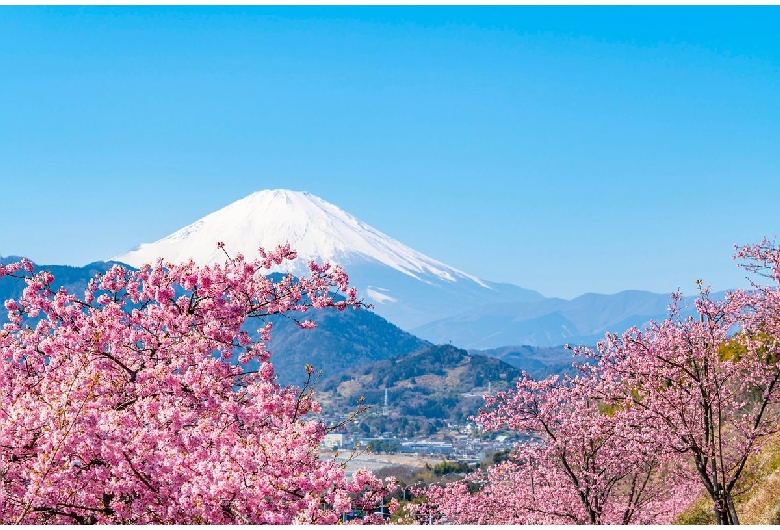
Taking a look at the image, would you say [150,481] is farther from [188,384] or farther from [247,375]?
[247,375]

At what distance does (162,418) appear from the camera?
8.16 m

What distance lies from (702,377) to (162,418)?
25.7ft

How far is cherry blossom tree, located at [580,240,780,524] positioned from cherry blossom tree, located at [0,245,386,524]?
497 cm

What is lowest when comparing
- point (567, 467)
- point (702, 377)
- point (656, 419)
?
point (567, 467)

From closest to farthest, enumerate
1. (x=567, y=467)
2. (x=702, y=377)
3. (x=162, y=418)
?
(x=162, y=418)
(x=702, y=377)
(x=567, y=467)

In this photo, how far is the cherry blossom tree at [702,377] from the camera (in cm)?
1095

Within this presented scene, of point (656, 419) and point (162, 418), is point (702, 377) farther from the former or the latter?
point (162, 418)

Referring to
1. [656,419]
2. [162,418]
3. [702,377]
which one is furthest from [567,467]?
[162,418]

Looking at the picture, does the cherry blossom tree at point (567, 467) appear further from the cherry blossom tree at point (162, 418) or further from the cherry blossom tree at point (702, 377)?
the cherry blossom tree at point (162, 418)

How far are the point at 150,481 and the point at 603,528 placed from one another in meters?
4.54

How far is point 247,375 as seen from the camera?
35.8ft

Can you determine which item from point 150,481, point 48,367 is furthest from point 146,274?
point 150,481

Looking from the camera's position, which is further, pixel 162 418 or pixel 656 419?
pixel 656 419

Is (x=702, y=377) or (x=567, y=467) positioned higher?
(x=702, y=377)
